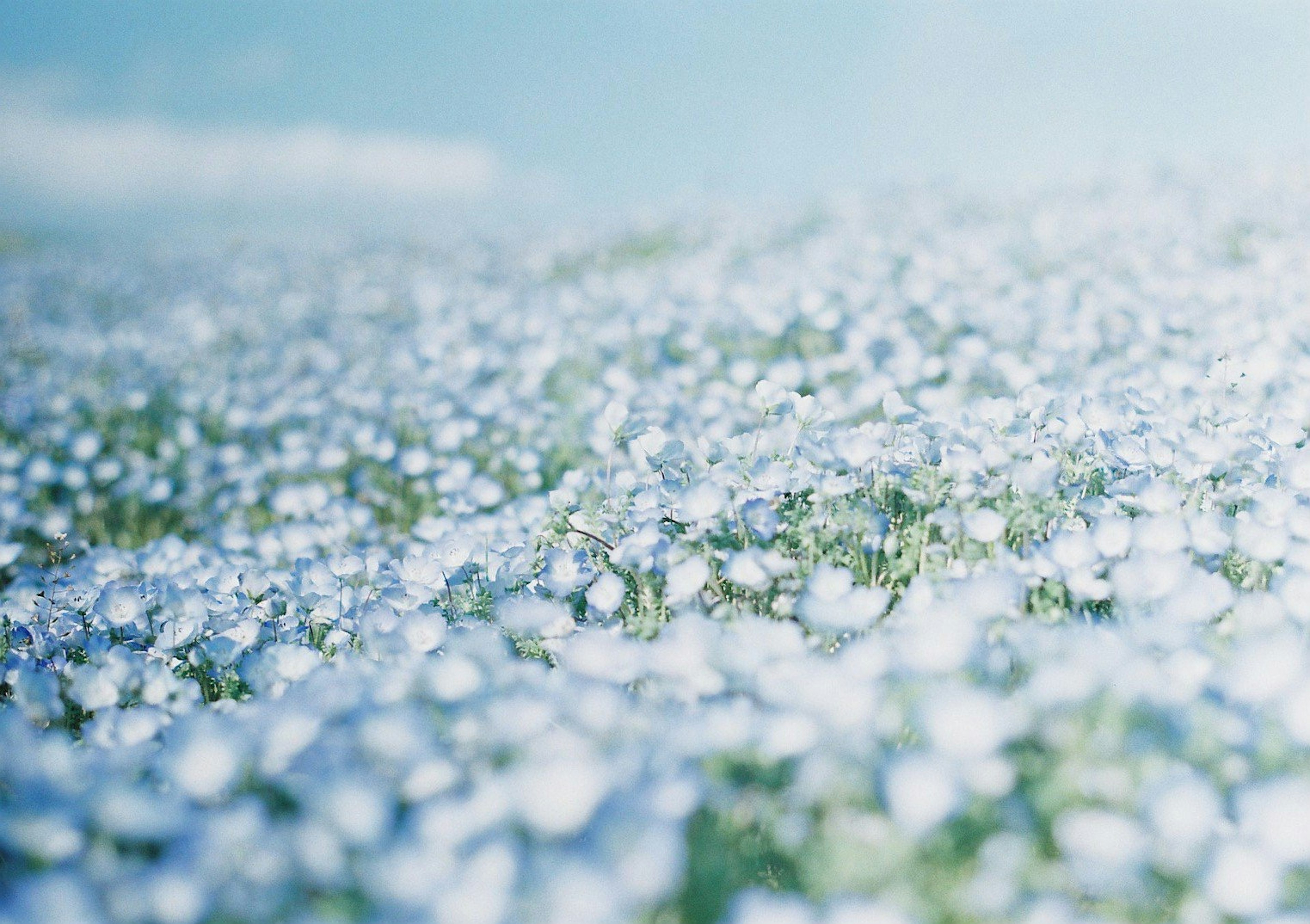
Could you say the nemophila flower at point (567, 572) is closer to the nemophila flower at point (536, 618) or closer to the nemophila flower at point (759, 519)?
the nemophila flower at point (536, 618)

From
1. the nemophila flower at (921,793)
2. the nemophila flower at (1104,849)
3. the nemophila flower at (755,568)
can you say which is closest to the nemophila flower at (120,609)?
the nemophila flower at (755,568)

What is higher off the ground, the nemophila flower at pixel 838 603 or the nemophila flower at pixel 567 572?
the nemophila flower at pixel 838 603

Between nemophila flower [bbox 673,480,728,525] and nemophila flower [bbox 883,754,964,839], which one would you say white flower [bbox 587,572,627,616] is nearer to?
nemophila flower [bbox 673,480,728,525]

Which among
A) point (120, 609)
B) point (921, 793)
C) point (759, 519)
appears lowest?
point (120, 609)

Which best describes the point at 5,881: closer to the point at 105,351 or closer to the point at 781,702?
the point at 781,702

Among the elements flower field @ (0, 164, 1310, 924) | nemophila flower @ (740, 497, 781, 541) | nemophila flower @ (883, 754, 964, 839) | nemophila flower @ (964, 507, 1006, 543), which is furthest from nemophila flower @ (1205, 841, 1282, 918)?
nemophila flower @ (740, 497, 781, 541)

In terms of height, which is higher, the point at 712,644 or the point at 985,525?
the point at 985,525

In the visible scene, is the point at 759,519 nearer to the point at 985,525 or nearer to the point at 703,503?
the point at 703,503

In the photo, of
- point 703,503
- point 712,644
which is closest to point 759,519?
point 703,503
